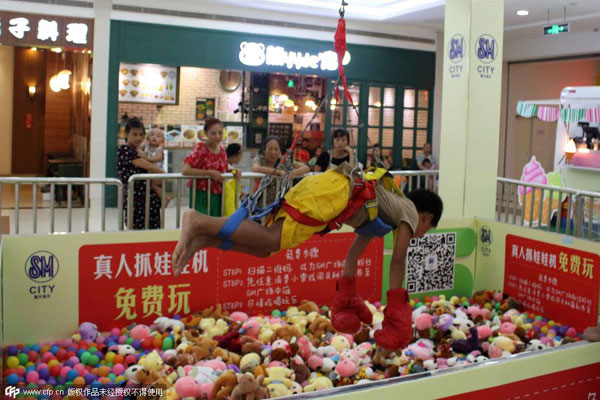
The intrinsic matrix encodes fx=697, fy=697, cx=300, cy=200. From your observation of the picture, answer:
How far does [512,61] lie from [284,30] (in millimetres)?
5205

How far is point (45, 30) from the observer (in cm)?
995

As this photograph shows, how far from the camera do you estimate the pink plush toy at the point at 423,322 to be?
531 cm

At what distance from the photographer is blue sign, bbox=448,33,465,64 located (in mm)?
6484

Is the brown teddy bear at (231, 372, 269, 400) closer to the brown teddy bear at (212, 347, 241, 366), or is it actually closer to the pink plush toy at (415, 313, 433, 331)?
the brown teddy bear at (212, 347, 241, 366)

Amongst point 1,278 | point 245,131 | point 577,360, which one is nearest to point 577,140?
point 245,131

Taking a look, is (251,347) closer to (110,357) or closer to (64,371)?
(110,357)

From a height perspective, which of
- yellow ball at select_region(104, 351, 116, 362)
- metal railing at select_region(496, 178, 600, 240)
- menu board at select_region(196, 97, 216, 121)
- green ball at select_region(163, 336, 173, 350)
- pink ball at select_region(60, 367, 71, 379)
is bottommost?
pink ball at select_region(60, 367, 71, 379)

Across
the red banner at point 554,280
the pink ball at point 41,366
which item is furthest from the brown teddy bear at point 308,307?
the pink ball at point 41,366

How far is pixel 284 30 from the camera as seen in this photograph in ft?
38.9

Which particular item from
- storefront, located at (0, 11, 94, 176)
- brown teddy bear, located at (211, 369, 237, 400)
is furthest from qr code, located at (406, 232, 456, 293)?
storefront, located at (0, 11, 94, 176)

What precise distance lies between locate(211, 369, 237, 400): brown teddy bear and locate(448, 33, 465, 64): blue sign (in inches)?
155

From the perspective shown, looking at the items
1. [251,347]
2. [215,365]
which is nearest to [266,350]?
[251,347]

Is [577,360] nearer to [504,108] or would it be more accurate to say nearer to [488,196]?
[488,196]

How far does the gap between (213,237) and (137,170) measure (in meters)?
3.20
